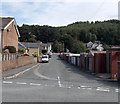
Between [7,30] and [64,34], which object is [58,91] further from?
[64,34]

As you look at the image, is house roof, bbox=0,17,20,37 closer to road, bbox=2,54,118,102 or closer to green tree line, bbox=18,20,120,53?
road, bbox=2,54,118,102

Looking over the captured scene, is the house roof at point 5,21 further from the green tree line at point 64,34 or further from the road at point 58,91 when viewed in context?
the green tree line at point 64,34

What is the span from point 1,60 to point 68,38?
104 m

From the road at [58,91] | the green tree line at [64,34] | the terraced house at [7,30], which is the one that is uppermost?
the green tree line at [64,34]

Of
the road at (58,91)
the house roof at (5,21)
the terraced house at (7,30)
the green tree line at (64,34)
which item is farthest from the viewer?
the green tree line at (64,34)

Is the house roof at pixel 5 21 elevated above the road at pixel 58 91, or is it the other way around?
the house roof at pixel 5 21

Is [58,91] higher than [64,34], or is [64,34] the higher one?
[64,34]

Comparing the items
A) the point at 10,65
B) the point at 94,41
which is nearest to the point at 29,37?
the point at 94,41

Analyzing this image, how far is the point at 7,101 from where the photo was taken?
8719 millimetres

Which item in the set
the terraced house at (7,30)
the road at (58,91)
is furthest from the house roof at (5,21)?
the road at (58,91)

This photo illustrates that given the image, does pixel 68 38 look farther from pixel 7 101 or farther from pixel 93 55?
pixel 7 101

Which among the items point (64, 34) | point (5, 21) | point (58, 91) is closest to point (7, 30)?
point (5, 21)

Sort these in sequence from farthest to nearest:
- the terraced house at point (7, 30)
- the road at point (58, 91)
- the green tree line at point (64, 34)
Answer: the green tree line at point (64, 34) < the terraced house at point (7, 30) < the road at point (58, 91)

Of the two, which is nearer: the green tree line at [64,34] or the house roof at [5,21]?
the house roof at [5,21]
